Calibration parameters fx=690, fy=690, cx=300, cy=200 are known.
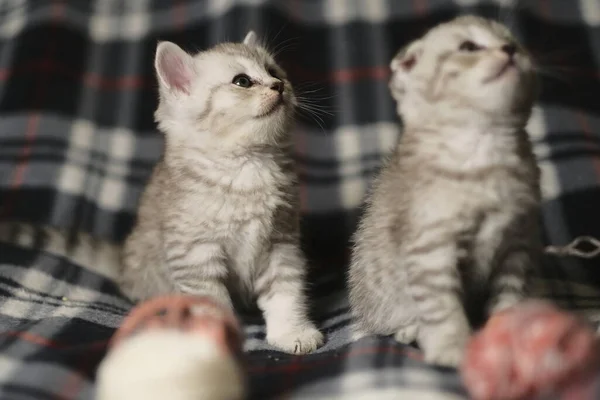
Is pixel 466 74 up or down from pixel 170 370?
up

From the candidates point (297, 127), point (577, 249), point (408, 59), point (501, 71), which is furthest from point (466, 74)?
point (297, 127)

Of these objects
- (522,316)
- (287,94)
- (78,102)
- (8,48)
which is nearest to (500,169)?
(522,316)

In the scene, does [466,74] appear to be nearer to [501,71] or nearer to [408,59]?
[501,71]

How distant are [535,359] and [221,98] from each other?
2.73 ft

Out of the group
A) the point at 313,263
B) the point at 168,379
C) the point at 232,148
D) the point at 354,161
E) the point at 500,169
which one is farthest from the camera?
the point at 354,161

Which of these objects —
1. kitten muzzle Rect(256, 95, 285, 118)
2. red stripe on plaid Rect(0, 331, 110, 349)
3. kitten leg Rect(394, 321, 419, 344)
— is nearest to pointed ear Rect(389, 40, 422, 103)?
kitten muzzle Rect(256, 95, 285, 118)

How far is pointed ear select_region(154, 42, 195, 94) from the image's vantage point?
4.71ft

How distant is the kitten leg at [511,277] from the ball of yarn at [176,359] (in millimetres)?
479

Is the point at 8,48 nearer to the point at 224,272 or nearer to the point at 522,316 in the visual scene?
the point at 224,272

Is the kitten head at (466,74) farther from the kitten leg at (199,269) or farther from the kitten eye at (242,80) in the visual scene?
the kitten leg at (199,269)

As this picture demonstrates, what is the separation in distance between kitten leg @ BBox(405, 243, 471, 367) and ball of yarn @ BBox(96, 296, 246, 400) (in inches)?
12.2

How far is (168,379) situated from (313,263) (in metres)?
0.98

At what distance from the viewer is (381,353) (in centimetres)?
115

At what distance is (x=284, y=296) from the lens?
150 centimetres
